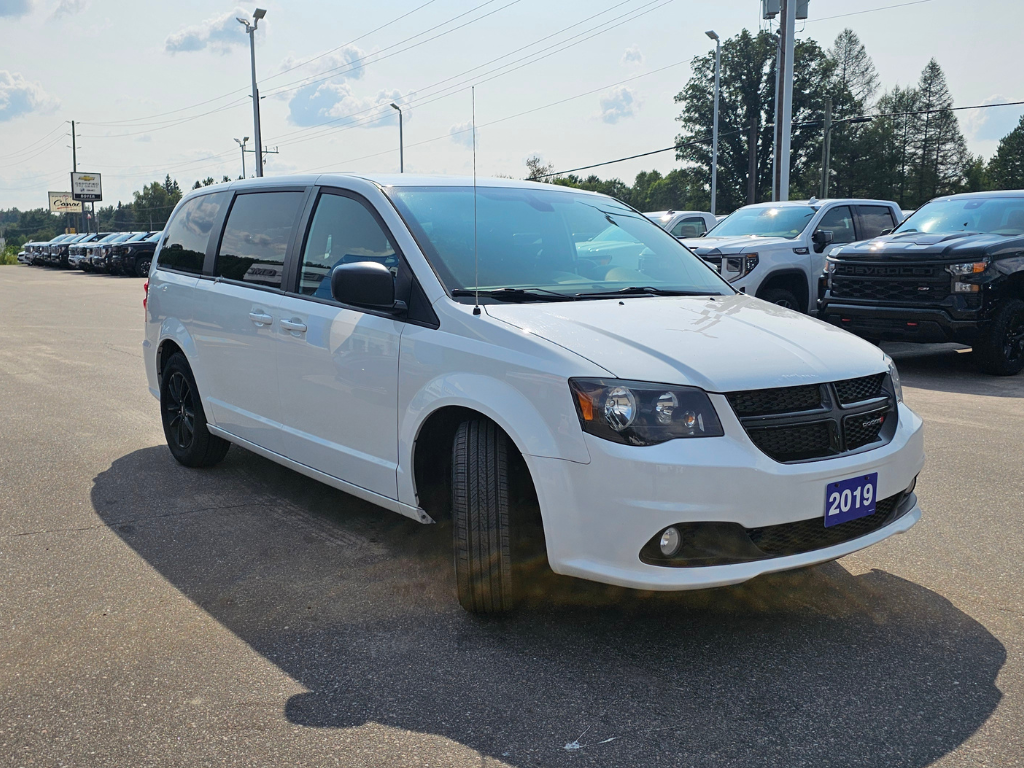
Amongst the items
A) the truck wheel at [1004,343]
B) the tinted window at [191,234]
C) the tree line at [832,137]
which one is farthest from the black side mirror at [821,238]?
the tree line at [832,137]

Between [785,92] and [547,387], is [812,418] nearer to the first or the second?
[547,387]

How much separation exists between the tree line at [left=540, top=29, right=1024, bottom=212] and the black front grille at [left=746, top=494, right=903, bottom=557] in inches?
2079

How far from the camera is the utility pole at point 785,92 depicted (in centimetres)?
2075

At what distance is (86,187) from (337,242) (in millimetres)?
87392

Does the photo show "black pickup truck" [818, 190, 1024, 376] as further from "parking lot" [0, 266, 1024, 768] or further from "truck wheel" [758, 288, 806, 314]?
"parking lot" [0, 266, 1024, 768]

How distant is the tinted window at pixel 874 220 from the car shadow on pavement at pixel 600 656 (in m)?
9.89

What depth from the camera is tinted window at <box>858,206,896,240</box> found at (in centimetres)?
1290

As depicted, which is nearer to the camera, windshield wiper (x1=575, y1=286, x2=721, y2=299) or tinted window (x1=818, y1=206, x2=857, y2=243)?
windshield wiper (x1=575, y1=286, x2=721, y2=299)

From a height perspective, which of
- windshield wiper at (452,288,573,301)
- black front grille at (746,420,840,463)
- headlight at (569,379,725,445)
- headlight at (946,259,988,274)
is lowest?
black front grille at (746,420,840,463)

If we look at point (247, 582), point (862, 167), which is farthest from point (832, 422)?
point (862, 167)

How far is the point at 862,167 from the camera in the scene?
79.9m

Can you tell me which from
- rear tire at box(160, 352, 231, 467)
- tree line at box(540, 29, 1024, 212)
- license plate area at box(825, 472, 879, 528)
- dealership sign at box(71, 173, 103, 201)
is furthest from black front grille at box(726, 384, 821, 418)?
dealership sign at box(71, 173, 103, 201)

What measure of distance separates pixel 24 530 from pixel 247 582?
4.78 feet

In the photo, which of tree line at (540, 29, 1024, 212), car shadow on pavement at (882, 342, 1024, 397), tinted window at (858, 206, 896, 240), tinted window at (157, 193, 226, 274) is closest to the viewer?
tinted window at (157, 193, 226, 274)
